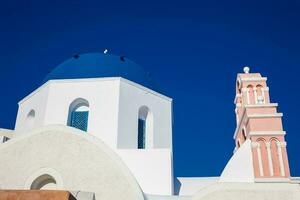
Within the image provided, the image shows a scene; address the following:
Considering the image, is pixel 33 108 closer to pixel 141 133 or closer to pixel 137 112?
pixel 137 112

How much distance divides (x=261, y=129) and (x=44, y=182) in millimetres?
7106

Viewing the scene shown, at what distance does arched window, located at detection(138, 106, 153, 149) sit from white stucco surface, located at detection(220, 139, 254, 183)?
10.5ft

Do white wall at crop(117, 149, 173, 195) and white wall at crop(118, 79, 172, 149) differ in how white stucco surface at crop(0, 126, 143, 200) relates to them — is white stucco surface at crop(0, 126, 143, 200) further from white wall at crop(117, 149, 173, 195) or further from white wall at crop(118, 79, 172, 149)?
white wall at crop(118, 79, 172, 149)

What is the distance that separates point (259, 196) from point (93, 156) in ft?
13.7

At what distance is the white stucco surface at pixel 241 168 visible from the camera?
11.4m

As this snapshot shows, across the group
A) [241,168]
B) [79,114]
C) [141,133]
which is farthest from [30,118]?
[241,168]

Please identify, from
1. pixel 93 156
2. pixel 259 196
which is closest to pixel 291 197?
pixel 259 196

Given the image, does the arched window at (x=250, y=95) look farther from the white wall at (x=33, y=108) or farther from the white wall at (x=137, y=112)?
the white wall at (x=33, y=108)

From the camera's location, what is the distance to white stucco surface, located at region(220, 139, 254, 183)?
448 inches

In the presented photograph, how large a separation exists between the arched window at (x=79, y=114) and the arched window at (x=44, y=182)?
12.3 ft

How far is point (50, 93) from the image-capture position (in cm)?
1327

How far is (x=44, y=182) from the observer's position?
931 cm

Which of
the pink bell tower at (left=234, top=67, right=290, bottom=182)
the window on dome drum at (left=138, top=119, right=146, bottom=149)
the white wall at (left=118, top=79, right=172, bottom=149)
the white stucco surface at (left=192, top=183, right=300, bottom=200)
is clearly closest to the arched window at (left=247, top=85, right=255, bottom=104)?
the pink bell tower at (left=234, top=67, right=290, bottom=182)

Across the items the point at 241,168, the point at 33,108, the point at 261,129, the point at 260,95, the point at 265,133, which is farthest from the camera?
the point at 33,108
